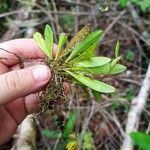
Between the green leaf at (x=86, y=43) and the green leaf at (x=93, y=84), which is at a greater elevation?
the green leaf at (x=86, y=43)

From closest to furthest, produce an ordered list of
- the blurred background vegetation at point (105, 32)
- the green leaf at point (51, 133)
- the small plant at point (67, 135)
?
the small plant at point (67, 135) < the green leaf at point (51, 133) < the blurred background vegetation at point (105, 32)

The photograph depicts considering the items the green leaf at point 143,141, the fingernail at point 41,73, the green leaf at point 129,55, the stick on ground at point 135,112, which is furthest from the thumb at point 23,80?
the green leaf at point 129,55

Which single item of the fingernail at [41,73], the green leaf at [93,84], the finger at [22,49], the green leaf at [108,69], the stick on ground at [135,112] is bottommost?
the stick on ground at [135,112]

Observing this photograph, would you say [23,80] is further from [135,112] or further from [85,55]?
[135,112]

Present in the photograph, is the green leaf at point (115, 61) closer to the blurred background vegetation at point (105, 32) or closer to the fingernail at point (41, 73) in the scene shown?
the fingernail at point (41, 73)

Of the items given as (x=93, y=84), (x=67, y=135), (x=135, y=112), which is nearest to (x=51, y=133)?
(x=67, y=135)

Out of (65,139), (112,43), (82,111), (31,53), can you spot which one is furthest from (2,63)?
(112,43)
